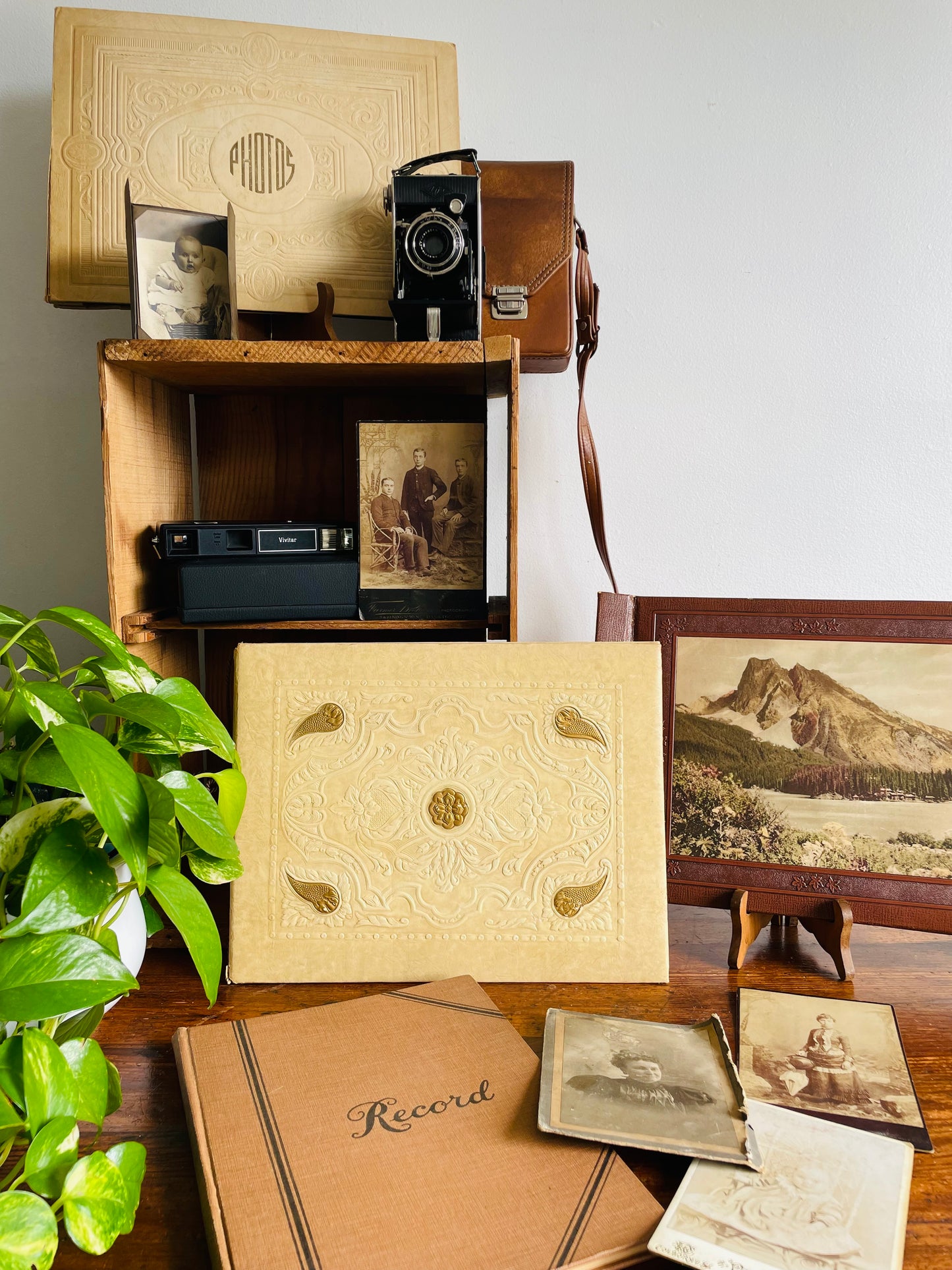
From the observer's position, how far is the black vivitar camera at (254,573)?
3.10 feet

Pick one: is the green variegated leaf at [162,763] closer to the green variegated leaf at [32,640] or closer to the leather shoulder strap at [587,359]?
the green variegated leaf at [32,640]

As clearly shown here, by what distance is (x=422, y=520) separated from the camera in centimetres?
99

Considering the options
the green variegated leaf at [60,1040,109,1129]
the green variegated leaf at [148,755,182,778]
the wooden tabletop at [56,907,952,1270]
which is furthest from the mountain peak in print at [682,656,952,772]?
the green variegated leaf at [60,1040,109,1129]

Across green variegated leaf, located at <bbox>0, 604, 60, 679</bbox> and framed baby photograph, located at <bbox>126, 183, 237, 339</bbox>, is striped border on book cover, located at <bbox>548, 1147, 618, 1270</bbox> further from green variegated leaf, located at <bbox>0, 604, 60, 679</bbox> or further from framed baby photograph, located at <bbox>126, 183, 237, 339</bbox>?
framed baby photograph, located at <bbox>126, 183, 237, 339</bbox>

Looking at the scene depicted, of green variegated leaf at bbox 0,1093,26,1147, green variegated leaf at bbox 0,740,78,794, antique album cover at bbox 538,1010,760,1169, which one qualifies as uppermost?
green variegated leaf at bbox 0,740,78,794

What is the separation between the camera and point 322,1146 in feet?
1.91

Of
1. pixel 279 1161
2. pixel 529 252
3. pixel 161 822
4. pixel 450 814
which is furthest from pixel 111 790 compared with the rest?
pixel 529 252

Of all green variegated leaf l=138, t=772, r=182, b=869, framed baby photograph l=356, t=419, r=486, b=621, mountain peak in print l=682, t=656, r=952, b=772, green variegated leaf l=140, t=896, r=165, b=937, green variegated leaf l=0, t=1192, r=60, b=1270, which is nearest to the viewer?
green variegated leaf l=0, t=1192, r=60, b=1270

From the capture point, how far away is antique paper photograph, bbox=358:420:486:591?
98 cm

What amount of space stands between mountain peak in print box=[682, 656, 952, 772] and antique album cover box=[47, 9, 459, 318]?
0.65m

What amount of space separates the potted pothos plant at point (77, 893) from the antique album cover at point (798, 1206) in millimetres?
343

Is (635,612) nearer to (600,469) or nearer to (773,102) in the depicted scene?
(600,469)

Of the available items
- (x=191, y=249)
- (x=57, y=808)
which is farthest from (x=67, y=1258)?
(x=191, y=249)

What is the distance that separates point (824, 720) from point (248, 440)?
2.73 ft
